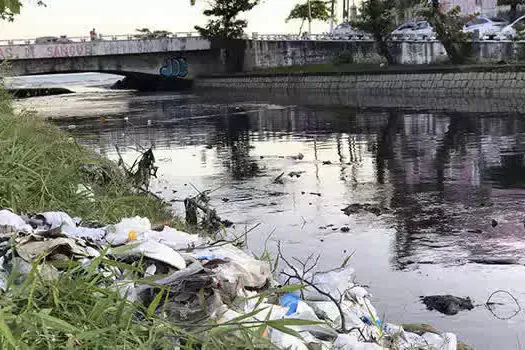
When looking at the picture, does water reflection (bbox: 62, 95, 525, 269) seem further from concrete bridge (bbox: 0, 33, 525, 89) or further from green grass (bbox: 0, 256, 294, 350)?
concrete bridge (bbox: 0, 33, 525, 89)

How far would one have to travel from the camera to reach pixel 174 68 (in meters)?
65.7

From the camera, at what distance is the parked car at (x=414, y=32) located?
47000mm

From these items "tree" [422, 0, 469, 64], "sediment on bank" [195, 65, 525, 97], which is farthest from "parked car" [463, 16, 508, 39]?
"sediment on bank" [195, 65, 525, 97]

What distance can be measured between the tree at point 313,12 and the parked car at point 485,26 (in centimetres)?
2954

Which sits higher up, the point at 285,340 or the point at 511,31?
the point at 511,31

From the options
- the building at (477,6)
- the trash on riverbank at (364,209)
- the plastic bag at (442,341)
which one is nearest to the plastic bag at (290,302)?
the plastic bag at (442,341)

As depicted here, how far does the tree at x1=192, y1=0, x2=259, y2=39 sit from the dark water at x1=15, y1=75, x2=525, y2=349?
38579mm

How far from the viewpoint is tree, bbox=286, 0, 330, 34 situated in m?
77.7

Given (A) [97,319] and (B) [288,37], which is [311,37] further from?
(A) [97,319]

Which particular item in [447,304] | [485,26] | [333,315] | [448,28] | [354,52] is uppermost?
[485,26]

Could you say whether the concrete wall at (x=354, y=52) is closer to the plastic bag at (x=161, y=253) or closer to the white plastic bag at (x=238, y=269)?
the white plastic bag at (x=238, y=269)

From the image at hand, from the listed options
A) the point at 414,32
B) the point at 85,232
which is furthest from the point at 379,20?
the point at 85,232

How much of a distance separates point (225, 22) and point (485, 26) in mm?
25175

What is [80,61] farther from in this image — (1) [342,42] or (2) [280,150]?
(2) [280,150]
